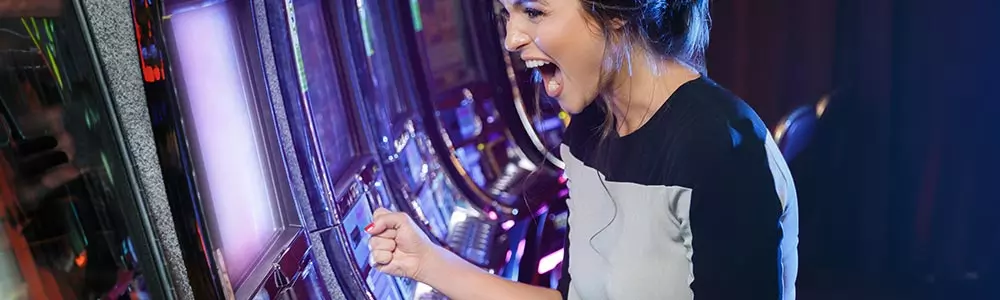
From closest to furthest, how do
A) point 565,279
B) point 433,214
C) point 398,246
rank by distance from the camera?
point 398,246
point 565,279
point 433,214

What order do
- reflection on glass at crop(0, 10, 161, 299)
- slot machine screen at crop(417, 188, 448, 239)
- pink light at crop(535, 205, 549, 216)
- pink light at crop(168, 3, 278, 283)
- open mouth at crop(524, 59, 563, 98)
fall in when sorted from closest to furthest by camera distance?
reflection on glass at crop(0, 10, 161, 299), pink light at crop(168, 3, 278, 283), open mouth at crop(524, 59, 563, 98), slot machine screen at crop(417, 188, 448, 239), pink light at crop(535, 205, 549, 216)

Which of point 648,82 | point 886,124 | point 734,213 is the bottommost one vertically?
point 886,124

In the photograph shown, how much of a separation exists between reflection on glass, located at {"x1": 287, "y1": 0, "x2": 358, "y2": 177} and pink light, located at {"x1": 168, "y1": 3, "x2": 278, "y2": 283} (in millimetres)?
87

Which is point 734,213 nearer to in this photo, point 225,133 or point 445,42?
point 225,133

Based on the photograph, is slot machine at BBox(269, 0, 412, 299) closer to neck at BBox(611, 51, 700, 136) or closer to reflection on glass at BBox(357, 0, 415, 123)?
reflection on glass at BBox(357, 0, 415, 123)

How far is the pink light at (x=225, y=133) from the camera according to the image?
0.57 m

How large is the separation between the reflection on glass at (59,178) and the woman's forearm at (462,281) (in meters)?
0.45

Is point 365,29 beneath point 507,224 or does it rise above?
above

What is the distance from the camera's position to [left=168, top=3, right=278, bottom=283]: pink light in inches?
22.6

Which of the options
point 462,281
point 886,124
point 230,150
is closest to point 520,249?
point 462,281

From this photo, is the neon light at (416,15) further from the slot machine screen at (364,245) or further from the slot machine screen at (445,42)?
the slot machine screen at (364,245)

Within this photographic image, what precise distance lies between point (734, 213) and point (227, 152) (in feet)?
1.42

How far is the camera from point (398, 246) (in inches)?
35.4

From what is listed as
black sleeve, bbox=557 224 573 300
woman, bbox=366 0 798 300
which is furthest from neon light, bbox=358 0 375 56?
black sleeve, bbox=557 224 573 300
